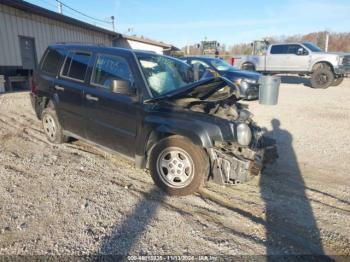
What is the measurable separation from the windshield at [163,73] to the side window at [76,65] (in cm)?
103

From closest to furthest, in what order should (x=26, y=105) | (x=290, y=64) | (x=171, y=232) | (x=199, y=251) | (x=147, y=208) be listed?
(x=199, y=251) < (x=171, y=232) < (x=147, y=208) < (x=26, y=105) < (x=290, y=64)

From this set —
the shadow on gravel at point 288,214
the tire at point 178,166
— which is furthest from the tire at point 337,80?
the tire at point 178,166

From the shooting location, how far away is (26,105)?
9531mm

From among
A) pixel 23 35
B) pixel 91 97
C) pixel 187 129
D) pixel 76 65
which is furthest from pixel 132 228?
pixel 23 35

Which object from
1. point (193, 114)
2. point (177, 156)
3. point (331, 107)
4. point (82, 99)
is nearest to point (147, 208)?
point (177, 156)

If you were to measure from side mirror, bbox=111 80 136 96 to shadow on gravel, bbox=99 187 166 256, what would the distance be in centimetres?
139

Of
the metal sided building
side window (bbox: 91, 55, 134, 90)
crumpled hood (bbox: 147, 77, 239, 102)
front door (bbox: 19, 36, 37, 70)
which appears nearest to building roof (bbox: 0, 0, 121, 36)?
the metal sided building

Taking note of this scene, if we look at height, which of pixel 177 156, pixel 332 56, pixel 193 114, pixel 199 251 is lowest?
pixel 199 251

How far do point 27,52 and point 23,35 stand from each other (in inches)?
33.0

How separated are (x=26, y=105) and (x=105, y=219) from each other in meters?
7.72

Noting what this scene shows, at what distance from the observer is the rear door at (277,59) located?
1723 cm

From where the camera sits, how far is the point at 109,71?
14.3 feet

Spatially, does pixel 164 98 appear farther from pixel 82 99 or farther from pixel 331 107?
pixel 331 107

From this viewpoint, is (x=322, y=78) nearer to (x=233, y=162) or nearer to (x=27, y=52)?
(x=233, y=162)
